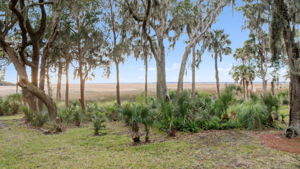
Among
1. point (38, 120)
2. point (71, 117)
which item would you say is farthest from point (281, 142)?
point (38, 120)

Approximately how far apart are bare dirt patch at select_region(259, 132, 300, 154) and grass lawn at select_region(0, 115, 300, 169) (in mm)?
318

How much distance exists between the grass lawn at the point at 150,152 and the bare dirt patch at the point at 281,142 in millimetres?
318

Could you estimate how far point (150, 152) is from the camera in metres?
6.16

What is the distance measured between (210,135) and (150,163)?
3915 mm

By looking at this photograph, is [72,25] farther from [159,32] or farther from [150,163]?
[150,163]

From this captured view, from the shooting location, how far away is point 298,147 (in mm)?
6281

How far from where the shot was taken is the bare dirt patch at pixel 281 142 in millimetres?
6223

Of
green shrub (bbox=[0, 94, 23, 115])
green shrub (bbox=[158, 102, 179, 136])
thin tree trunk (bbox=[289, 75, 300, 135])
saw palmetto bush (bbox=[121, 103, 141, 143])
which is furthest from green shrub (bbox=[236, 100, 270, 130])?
green shrub (bbox=[0, 94, 23, 115])

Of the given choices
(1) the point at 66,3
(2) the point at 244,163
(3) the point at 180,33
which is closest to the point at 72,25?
(1) the point at 66,3

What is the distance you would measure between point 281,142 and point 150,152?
4671 mm

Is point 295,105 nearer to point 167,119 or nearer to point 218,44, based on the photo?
point 167,119

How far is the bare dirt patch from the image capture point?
6.22m

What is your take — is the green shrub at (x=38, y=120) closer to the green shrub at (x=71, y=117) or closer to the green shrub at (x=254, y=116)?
the green shrub at (x=71, y=117)

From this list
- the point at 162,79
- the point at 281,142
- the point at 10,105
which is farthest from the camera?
the point at 10,105
